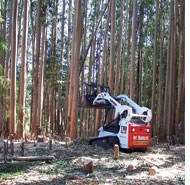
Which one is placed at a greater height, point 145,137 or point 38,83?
point 38,83

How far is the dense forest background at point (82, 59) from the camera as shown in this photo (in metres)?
12.2

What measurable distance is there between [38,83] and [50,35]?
7007 mm

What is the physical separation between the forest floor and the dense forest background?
363 cm

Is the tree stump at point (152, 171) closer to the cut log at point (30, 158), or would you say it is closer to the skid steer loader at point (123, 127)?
the cut log at point (30, 158)

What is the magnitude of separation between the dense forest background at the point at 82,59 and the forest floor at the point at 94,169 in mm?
3632

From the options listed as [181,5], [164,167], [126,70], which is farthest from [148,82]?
[164,167]

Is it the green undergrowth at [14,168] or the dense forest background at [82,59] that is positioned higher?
the dense forest background at [82,59]

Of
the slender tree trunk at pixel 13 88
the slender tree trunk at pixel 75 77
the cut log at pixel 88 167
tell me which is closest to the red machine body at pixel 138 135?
the cut log at pixel 88 167

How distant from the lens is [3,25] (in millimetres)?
20312

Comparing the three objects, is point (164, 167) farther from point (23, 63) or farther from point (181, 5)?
point (181, 5)

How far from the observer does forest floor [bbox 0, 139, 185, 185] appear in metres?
5.30

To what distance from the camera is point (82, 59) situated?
21672 millimetres

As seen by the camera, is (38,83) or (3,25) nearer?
(38,83)

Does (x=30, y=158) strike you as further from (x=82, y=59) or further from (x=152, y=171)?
(x=82, y=59)
